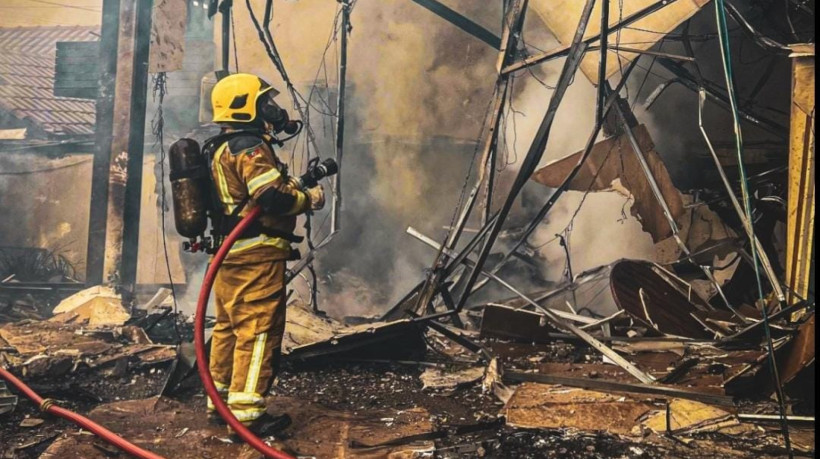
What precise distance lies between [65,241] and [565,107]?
38.0 ft

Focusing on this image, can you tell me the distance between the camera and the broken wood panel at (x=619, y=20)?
6.23 meters

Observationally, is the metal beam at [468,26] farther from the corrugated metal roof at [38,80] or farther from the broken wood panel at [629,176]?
the corrugated metal roof at [38,80]

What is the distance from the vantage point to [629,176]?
7.64 metres

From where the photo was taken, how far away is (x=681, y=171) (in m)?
10.6

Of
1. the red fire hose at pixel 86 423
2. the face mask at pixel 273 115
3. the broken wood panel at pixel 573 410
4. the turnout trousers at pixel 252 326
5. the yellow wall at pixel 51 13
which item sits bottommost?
the red fire hose at pixel 86 423

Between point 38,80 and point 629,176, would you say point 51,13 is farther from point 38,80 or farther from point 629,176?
point 629,176

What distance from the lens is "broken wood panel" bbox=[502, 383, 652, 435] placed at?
4465 millimetres

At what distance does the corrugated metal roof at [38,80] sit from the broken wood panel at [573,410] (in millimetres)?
15195

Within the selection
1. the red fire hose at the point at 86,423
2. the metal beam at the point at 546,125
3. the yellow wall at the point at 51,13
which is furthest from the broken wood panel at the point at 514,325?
the yellow wall at the point at 51,13

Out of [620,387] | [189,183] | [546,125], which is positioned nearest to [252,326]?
[189,183]

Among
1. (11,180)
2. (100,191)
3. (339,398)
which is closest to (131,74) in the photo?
(100,191)

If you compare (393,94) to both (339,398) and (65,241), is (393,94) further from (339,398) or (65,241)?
(339,398)

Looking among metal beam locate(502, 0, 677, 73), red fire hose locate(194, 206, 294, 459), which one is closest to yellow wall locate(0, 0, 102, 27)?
metal beam locate(502, 0, 677, 73)

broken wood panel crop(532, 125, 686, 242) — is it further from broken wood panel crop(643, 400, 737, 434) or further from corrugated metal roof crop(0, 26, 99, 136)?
corrugated metal roof crop(0, 26, 99, 136)
